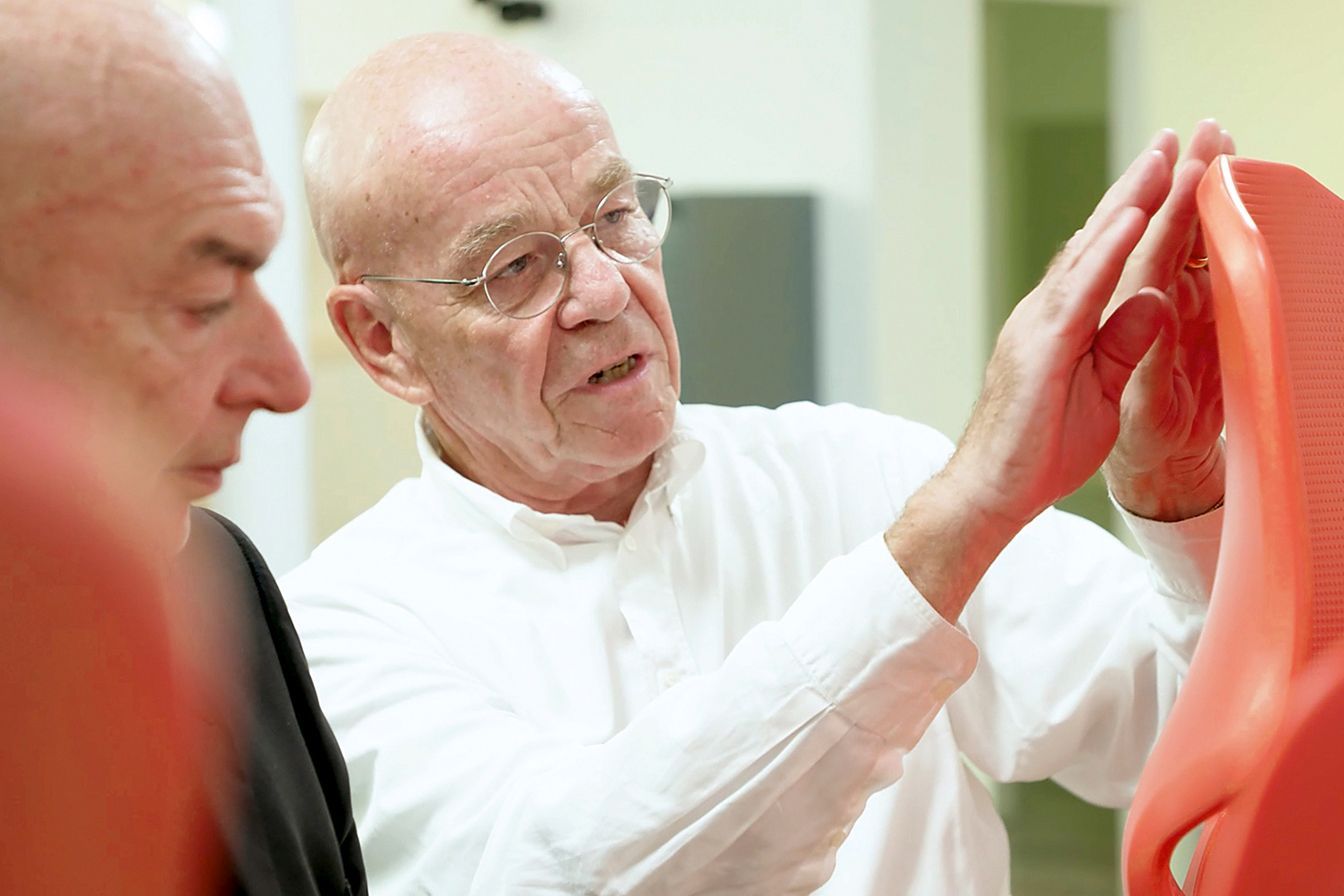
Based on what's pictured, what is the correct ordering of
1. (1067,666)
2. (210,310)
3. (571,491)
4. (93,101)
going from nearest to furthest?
(93,101)
(210,310)
(1067,666)
(571,491)

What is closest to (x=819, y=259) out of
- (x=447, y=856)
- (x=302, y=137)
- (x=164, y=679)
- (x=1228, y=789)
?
(x=302, y=137)

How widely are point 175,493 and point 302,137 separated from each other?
2316 mm

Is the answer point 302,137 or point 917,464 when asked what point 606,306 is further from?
point 302,137

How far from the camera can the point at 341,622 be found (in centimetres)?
148

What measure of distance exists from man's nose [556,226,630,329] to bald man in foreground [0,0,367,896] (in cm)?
58

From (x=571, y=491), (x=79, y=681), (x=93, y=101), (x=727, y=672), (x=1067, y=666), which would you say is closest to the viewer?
(x=79, y=681)

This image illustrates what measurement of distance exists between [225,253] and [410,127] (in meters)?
0.71

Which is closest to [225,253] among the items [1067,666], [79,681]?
[79,681]

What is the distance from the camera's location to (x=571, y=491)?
1.58 meters

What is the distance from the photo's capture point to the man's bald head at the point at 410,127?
1.48 m

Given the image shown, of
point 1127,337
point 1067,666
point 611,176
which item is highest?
point 611,176

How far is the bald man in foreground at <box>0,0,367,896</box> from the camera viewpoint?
0.70 metres

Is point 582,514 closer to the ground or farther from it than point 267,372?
closer to the ground

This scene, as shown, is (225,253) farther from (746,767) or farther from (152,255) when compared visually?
(746,767)
